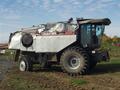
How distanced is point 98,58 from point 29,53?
13.5 feet

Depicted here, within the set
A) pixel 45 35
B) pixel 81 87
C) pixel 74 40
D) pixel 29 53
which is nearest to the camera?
pixel 81 87

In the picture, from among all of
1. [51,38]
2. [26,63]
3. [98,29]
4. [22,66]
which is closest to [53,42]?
[51,38]

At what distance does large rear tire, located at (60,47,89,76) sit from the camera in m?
16.4

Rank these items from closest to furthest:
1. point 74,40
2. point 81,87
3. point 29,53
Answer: point 81,87, point 74,40, point 29,53

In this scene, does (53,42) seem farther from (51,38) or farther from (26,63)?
(26,63)

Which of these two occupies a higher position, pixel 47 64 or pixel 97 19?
pixel 97 19

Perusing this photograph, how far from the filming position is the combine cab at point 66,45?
16688 millimetres

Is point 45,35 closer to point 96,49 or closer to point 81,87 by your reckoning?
point 96,49

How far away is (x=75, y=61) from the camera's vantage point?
16812mm

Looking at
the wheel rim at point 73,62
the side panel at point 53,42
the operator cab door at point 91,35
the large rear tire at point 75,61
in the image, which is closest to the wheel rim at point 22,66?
the side panel at point 53,42

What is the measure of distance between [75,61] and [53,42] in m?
1.57

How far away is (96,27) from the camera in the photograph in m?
A: 18.0

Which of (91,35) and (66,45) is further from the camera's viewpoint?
(91,35)

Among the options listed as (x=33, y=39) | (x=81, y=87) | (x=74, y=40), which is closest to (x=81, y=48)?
(x=74, y=40)
